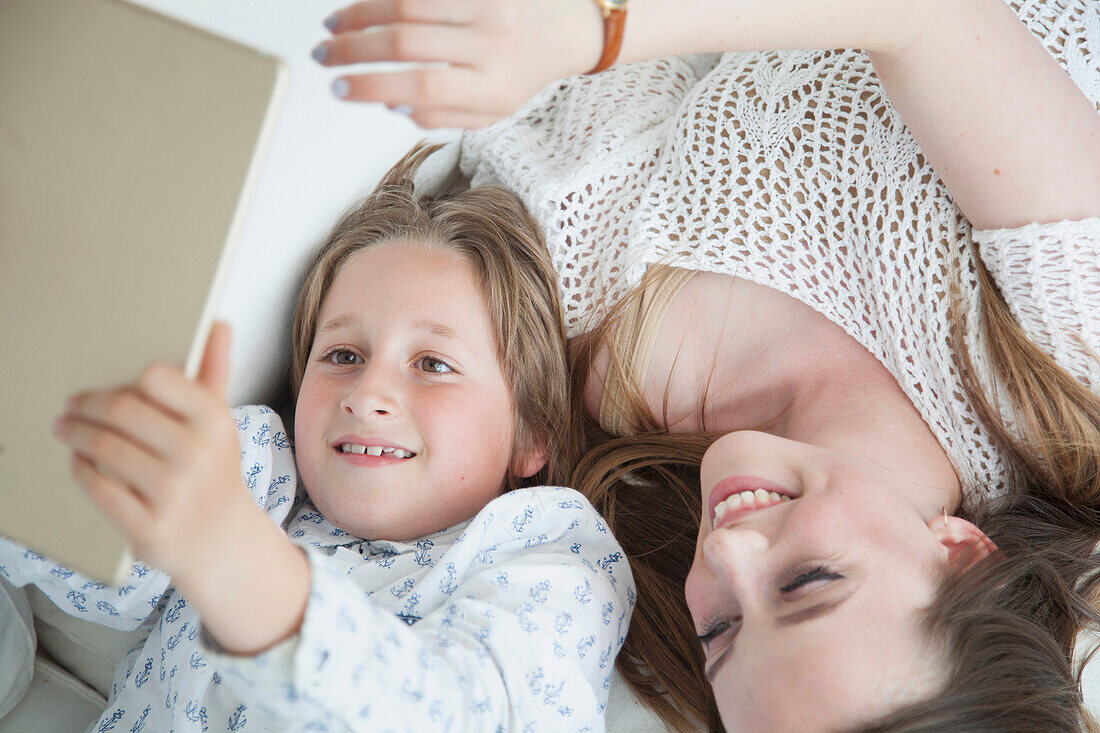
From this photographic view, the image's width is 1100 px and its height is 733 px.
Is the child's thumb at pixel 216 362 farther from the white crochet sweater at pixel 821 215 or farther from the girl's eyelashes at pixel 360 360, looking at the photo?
the white crochet sweater at pixel 821 215

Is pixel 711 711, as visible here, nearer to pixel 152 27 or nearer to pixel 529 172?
pixel 529 172

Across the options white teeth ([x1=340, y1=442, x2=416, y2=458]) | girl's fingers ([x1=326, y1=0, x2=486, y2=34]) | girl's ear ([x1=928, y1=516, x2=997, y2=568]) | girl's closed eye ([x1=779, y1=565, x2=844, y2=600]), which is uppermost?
girl's fingers ([x1=326, y1=0, x2=486, y2=34])

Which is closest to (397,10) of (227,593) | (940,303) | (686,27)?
(686,27)

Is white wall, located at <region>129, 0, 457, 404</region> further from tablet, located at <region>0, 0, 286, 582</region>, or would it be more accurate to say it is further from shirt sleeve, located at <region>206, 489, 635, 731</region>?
shirt sleeve, located at <region>206, 489, 635, 731</region>

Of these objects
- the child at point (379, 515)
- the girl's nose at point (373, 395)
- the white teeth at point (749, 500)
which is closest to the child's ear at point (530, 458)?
the child at point (379, 515)

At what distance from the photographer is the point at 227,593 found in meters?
→ 0.51

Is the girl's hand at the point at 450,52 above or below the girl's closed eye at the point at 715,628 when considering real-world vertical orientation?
above

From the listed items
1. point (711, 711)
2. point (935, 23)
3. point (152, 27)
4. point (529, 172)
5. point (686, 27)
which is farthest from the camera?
point (529, 172)

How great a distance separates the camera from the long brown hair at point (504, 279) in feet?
3.51

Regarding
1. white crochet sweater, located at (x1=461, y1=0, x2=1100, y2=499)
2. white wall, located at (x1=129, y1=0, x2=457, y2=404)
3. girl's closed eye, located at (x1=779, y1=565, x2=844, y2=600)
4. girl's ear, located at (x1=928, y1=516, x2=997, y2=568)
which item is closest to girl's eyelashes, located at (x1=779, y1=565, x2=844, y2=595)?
girl's closed eye, located at (x1=779, y1=565, x2=844, y2=600)

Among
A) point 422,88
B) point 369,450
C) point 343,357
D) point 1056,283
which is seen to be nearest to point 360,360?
point 343,357

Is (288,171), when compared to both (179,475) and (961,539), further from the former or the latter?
(961,539)

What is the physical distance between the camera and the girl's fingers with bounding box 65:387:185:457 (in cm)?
45

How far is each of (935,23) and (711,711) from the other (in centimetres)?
81
